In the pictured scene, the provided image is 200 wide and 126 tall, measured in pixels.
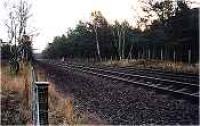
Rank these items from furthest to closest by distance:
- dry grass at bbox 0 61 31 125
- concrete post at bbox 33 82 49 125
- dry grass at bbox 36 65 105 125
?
dry grass at bbox 0 61 31 125 < dry grass at bbox 36 65 105 125 < concrete post at bbox 33 82 49 125

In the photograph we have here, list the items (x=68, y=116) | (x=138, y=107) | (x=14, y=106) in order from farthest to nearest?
1. (x=14, y=106)
2. (x=138, y=107)
3. (x=68, y=116)

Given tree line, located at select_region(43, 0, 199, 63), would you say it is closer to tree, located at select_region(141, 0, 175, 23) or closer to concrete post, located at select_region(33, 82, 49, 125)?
tree, located at select_region(141, 0, 175, 23)

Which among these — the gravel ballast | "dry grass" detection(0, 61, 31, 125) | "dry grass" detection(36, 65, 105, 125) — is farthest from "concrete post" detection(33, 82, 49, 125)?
"dry grass" detection(0, 61, 31, 125)

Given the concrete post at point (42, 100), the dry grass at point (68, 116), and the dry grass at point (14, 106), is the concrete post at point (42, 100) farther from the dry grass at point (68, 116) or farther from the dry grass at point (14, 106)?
the dry grass at point (14, 106)

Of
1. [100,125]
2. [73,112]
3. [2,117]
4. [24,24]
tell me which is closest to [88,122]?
[100,125]

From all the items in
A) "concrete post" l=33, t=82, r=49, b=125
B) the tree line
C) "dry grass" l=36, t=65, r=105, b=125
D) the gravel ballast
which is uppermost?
the tree line

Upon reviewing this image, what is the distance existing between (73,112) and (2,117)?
2021 millimetres

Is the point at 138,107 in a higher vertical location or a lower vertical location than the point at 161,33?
lower

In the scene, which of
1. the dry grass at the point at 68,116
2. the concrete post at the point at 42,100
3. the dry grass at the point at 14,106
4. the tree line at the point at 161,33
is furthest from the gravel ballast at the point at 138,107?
the tree line at the point at 161,33

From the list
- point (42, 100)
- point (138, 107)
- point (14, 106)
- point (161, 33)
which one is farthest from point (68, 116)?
point (161, 33)

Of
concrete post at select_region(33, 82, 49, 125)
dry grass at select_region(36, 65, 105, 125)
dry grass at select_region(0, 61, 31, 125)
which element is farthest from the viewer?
dry grass at select_region(0, 61, 31, 125)

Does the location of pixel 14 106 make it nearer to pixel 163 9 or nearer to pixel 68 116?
pixel 68 116

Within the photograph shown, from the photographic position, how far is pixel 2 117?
10.8m

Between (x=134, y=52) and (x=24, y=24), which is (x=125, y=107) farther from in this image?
(x=134, y=52)
